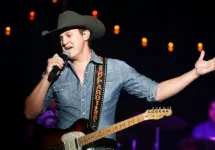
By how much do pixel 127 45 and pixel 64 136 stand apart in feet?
14.7

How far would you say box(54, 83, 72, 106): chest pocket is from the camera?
3.40 metres

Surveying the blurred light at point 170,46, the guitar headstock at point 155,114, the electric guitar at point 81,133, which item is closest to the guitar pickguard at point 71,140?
the electric guitar at point 81,133

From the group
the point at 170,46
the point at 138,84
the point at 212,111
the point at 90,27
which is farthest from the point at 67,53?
the point at 170,46

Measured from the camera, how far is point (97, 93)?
336cm

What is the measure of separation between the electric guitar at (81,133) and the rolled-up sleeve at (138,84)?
50cm

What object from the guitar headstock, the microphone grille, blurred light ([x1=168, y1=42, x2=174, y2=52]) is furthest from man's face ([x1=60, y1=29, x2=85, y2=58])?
blurred light ([x1=168, y1=42, x2=174, y2=52])

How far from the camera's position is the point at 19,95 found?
24.4 feet

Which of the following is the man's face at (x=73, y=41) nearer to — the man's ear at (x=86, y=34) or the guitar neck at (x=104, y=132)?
the man's ear at (x=86, y=34)

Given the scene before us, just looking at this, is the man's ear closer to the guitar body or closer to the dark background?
the guitar body

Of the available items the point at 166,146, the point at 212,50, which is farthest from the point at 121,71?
the point at 166,146

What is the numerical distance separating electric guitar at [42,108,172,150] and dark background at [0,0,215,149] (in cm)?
381

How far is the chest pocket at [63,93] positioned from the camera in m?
3.40

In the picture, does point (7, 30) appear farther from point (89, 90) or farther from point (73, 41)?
point (89, 90)

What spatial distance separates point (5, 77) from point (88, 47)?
395cm
